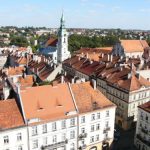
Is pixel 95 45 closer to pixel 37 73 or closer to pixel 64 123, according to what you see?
pixel 37 73

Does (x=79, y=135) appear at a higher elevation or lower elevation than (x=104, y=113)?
lower

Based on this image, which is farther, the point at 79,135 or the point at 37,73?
the point at 37,73

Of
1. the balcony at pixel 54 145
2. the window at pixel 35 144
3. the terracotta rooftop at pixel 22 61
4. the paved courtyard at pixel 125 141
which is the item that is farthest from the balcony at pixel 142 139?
the terracotta rooftop at pixel 22 61

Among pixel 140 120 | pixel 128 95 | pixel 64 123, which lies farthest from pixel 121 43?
pixel 64 123

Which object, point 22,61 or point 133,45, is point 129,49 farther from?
point 22,61

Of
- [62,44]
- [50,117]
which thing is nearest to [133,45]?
[62,44]

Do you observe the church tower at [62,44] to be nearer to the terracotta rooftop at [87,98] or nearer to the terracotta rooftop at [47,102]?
the terracotta rooftop at [87,98]

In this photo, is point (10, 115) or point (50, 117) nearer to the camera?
point (10, 115)
